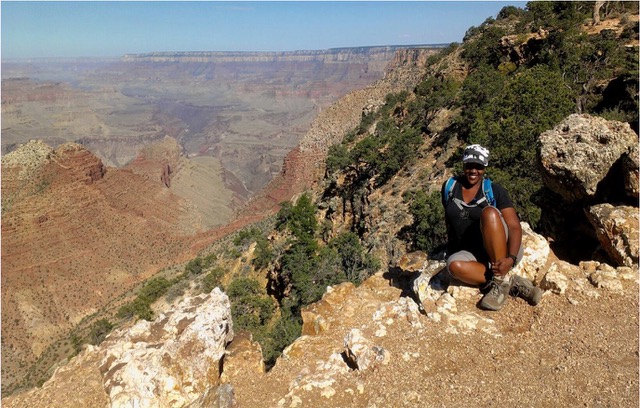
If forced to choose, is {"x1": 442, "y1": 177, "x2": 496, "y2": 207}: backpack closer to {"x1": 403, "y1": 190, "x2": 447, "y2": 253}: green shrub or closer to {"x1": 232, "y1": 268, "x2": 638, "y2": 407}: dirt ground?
{"x1": 232, "y1": 268, "x2": 638, "y2": 407}: dirt ground

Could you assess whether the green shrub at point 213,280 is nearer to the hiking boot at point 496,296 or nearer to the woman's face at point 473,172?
the hiking boot at point 496,296

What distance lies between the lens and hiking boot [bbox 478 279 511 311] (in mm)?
6883

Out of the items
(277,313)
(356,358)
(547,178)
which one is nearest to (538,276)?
(547,178)

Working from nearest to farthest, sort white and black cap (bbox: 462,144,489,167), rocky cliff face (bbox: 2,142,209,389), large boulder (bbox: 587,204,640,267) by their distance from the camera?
1. white and black cap (bbox: 462,144,489,167)
2. large boulder (bbox: 587,204,640,267)
3. rocky cliff face (bbox: 2,142,209,389)

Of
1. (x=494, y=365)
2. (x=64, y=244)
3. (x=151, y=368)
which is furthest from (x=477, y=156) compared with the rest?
(x=64, y=244)

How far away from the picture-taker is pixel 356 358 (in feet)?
21.4

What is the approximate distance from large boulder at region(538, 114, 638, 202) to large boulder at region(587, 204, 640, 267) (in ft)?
2.15

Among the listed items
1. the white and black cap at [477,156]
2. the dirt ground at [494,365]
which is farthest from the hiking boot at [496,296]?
the white and black cap at [477,156]

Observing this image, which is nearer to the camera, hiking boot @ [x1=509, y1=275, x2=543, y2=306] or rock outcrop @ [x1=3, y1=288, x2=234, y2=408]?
rock outcrop @ [x1=3, y1=288, x2=234, y2=408]

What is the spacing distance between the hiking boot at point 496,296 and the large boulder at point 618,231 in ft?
8.94

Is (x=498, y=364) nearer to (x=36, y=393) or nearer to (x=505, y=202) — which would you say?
(x=505, y=202)

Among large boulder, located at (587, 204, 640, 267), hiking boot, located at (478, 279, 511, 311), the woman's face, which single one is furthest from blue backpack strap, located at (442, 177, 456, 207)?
large boulder, located at (587, 204, 640, 267)

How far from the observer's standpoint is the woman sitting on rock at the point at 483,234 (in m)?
6.43

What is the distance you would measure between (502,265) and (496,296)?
71 cm
